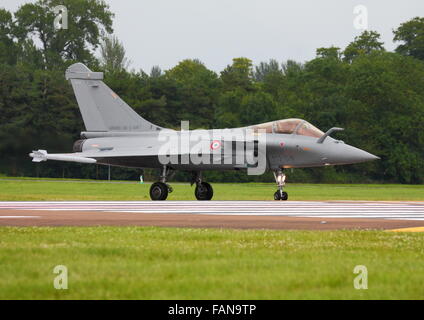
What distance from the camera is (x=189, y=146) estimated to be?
25906mm

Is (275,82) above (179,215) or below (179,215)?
above

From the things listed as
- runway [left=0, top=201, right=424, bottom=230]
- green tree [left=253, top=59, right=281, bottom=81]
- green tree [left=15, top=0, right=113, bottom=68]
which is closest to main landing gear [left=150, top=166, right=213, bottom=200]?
runway [left=0, top=201, right=424, bottom=230]

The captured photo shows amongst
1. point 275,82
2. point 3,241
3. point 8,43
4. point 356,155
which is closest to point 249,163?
point 356,155

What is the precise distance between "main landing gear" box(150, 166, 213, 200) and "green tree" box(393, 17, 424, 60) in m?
93.1

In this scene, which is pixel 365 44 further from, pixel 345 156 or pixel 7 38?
pixel 345 156

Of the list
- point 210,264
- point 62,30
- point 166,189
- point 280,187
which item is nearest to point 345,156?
point 280,187

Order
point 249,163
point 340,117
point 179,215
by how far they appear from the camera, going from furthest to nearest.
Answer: point 340,117 → point 249,163 → point 179,215

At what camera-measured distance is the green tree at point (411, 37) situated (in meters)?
115

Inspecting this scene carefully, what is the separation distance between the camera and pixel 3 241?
10.4m

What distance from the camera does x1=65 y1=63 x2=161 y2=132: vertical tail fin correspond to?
27.6 m

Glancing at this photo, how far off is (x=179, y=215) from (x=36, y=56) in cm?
9651

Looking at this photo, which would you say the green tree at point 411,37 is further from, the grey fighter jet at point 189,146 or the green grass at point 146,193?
the grey fighter jet at point 189,146

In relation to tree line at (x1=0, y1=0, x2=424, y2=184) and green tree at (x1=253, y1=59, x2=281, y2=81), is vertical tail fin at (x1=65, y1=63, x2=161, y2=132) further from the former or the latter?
green tree at (x1=253, y1=59, x2=281, y2=81)

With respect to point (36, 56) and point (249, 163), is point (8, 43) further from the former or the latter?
point (249, 163)
